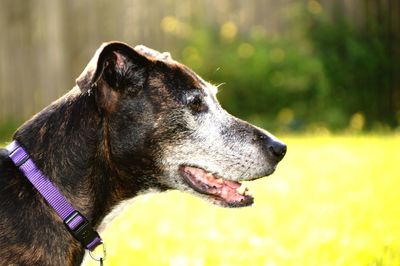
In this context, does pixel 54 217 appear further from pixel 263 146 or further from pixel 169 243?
pixel 169 243

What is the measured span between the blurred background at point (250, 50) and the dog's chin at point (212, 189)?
23.3ft

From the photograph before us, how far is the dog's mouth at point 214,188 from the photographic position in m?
3.82

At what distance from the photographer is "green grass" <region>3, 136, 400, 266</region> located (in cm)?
477

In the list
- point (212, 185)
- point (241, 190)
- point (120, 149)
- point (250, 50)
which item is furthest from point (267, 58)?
point (120, 149)

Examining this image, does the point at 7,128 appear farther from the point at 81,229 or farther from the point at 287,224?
the point at 81,229

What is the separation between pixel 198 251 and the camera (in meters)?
4.95

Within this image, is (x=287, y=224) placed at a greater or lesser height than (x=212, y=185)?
lesser

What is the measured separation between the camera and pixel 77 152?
351 centimetres

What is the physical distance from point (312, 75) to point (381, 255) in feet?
23.5

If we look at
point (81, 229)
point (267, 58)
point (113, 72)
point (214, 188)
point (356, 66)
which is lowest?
point (356, 66)

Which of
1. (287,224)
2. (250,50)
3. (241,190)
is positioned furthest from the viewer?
(250,50)

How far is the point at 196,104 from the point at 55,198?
3.21ft

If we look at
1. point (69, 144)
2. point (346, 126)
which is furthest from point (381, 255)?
point (346, 126)

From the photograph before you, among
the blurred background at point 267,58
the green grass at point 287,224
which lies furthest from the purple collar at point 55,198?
the blurred background at point 267,58
